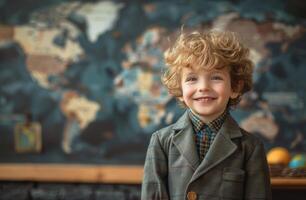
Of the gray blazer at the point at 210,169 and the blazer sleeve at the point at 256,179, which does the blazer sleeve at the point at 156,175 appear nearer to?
the gray blazer at the point at 210,169

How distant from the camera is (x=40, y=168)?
2793 mm

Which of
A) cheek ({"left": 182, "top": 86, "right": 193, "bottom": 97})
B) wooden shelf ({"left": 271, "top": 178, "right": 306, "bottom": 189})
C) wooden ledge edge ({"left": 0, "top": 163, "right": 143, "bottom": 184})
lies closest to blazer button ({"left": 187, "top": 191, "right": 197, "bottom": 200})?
cheek ({"left": 182, "top": 86, "right": 193, "bottom": 97})

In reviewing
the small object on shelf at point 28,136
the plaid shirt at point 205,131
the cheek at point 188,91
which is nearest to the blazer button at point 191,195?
the plaid shirt at point 205,131

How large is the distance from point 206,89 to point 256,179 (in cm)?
27

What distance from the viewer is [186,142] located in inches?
50.8

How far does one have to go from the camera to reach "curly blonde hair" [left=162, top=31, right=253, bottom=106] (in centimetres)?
127

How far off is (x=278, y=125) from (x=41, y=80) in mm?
1405

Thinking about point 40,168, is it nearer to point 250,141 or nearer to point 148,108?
point 148,108

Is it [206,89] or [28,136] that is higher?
[206,89]

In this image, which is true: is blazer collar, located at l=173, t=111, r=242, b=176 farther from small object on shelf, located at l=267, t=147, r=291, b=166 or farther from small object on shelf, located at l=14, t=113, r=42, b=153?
small object on shelf, located at l=14, t=113, r=42, b=153

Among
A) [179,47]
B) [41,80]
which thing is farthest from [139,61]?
[179,47]

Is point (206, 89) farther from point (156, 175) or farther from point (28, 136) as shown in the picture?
point (28, 136)

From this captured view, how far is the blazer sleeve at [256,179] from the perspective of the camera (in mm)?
1263

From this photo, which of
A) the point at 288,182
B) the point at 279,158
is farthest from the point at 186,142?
the point at 279,158
